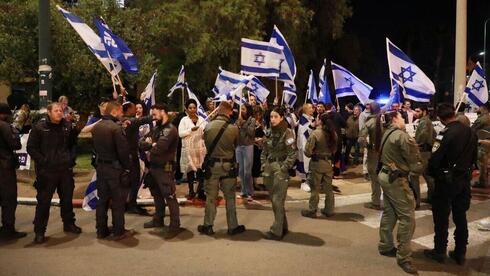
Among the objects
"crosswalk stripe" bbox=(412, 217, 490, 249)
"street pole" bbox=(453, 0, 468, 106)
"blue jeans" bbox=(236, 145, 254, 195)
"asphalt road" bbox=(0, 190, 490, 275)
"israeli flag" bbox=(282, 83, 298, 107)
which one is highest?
"street pole" bbox=(453, 0, 468, 106)

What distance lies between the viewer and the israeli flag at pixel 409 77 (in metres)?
9.21

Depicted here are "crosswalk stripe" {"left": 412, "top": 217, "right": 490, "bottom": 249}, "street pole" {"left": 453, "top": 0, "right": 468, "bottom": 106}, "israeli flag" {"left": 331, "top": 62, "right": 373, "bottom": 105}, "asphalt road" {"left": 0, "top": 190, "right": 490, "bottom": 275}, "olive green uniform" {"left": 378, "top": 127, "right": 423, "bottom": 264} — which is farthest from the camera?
"street pole" {"left": 453, "top": 0, "right": 468, "bottom": 106}

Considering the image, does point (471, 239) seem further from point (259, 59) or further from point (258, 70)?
point (259, 59)

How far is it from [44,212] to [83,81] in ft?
33.5

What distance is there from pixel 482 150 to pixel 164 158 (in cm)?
725

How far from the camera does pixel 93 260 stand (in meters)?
6.32

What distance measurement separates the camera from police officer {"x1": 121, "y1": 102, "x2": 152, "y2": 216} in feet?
25.8

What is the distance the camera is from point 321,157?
27.9ft

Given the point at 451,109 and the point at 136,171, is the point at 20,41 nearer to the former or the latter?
the point at 136,171

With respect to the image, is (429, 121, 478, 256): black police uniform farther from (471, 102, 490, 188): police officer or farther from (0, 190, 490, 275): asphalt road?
(471, 102, 490, 188): police officer

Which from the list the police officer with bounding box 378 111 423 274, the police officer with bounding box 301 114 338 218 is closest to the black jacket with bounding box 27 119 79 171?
the police officer with bounding box 301 114 338 218

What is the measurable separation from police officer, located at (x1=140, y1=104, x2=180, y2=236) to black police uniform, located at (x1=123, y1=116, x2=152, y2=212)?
0.65 ft

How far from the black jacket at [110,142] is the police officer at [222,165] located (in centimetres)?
113

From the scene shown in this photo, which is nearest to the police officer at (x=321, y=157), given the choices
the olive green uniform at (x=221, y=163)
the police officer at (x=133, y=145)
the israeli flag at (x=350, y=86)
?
the olive green uniform at (x=221, y=163)
